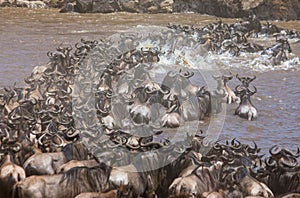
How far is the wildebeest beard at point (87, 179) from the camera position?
6.40 meters

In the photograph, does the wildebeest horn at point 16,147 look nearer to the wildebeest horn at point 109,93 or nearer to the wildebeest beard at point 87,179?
the wildebeest beard at point 87,179

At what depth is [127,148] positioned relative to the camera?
278 inches

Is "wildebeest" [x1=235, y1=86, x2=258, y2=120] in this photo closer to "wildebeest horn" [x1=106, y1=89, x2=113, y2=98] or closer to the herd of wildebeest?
the herd of wildebeest

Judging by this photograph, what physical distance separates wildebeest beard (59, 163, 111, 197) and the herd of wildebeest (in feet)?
0.03

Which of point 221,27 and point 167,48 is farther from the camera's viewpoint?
point 221,27

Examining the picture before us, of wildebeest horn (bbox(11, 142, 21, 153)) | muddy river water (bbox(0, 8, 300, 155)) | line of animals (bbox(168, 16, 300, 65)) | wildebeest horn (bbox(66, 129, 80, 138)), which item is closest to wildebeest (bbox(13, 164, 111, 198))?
wildebeest horn (bbox(11, 142, 21, 153))

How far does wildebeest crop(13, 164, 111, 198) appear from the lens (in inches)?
244

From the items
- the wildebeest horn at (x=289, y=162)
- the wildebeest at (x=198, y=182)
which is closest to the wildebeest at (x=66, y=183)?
the wildebeest at (x=198, y=182)

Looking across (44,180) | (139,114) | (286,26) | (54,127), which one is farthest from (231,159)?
(286,26)

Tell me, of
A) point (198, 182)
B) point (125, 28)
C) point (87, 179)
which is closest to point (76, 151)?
point (87, 179)

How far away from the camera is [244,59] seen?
16.0 metres

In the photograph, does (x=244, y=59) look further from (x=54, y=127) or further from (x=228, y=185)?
(x=228, y=185)

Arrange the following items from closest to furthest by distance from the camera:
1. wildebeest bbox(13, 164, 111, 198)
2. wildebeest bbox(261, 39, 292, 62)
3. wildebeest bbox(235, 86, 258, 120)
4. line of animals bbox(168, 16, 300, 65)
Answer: wildebeest bbox(13, 164, 111, 198), wildebeest bbox(235, 86, 258, 120), wildebeest bbox(261, 39, 292, 62), line of animals bbox(168, 16, 300, 65)

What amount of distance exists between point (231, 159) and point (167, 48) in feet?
30.8
